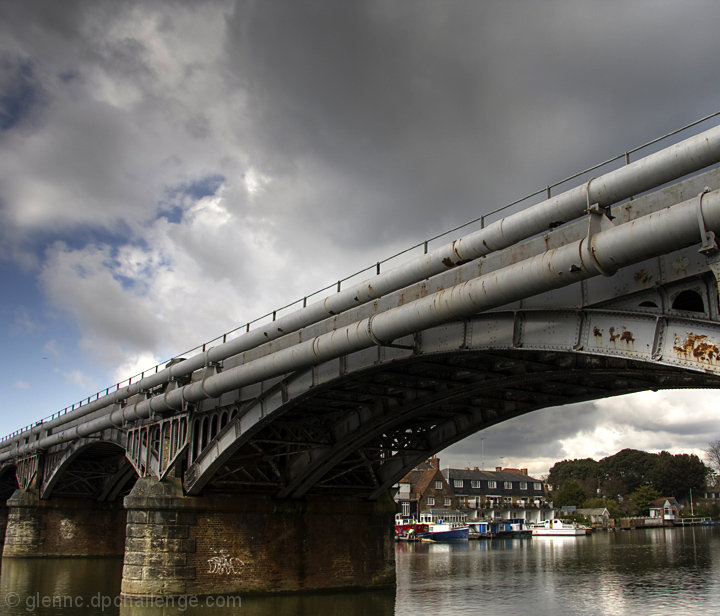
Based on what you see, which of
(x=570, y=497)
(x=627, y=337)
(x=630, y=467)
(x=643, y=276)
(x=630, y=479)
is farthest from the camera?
(x=630, y=467)

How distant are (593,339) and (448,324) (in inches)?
187

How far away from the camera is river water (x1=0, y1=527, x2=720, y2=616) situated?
88.1 feet

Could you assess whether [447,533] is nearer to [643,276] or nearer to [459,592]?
[459,592]

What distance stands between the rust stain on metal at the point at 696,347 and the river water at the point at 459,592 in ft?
60.2

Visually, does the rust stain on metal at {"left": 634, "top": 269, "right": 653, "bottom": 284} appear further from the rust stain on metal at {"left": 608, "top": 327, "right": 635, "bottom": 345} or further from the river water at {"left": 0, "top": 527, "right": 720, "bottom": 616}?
the river water at {"left": 0, "top": 527, "right": 720, "bottom": 616}

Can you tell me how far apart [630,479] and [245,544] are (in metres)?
150

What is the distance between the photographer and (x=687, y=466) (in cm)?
14925

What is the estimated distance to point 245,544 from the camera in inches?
1155

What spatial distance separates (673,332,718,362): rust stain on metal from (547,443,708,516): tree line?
121407 millimetres

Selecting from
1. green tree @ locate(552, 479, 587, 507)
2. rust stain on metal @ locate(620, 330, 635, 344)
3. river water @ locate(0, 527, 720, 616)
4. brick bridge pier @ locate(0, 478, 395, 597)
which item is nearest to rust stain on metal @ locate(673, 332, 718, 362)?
rust stain on metal @ locate(620, 330, 635, 344)

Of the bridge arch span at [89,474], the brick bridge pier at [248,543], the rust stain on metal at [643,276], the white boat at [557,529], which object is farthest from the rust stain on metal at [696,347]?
the white boat at [557,529]

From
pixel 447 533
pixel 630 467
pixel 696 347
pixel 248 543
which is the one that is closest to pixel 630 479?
pixel 630 467

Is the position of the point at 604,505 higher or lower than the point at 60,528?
lower

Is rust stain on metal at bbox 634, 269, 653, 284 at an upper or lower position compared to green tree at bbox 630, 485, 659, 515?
upper
